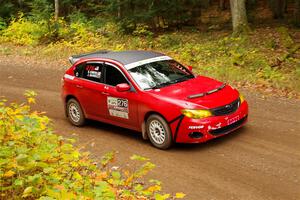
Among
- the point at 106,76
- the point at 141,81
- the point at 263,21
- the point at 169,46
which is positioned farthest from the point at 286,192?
the point at 263,21

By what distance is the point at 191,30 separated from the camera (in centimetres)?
2317

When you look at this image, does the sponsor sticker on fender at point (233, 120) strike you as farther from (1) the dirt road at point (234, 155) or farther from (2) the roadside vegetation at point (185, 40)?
(2) the roadside vegetation at point (185, 40)

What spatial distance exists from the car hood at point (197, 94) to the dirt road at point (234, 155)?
0.91 m

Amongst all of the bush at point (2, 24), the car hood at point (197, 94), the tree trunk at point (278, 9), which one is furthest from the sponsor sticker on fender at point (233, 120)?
the bush at point (2, 24)

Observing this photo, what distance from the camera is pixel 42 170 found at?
5.85m

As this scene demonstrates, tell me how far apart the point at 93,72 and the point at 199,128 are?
3248 millimetres

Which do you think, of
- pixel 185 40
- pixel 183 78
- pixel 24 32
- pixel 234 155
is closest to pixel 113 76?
pixel 183 78

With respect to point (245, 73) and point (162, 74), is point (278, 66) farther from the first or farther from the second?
point (162, 74)

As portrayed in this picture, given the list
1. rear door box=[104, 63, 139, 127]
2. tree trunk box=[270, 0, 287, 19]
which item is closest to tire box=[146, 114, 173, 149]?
rear door box=[104, 63, 139, 127]

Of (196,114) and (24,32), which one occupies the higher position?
(24,32)

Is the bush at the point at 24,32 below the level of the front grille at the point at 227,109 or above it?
above

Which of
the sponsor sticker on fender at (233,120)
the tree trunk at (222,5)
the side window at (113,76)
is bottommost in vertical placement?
the sponsor sticker on fender at (233,120)

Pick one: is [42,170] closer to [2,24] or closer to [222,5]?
[2,24]

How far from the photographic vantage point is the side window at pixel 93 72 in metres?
10.4
